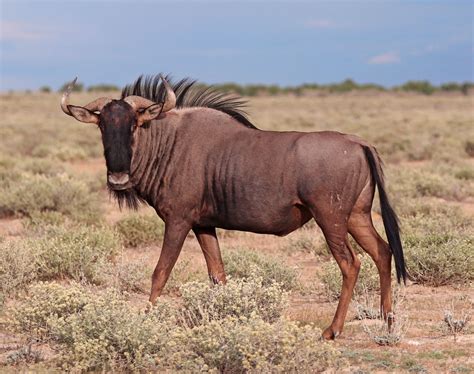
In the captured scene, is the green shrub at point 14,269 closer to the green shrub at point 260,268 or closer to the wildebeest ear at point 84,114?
the wildebeest ear at point 84,114

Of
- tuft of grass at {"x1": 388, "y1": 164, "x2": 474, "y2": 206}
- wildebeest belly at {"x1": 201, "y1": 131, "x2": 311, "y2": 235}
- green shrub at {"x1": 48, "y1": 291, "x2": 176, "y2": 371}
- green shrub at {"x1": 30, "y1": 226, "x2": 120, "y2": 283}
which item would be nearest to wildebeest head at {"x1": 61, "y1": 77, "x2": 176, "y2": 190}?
wildebeest belly at {"x1": 201, "y1": 131, "x2": 311, "y2": 235}

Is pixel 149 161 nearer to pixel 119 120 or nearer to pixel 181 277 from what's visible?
pixel 119 120

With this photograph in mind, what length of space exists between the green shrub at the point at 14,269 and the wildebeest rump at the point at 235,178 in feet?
5.53

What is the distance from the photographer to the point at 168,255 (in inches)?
285

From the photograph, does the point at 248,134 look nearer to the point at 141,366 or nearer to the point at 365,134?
the point at 141,366

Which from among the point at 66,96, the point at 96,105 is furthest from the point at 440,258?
the point at 66,96

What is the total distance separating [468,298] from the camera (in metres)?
8.62

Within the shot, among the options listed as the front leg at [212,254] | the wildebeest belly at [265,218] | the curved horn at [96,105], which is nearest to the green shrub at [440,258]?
the wildebeest belly at [265,218]

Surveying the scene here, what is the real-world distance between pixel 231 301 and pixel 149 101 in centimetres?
221

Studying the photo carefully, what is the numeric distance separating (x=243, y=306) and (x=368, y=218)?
156 cm

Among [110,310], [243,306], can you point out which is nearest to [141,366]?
[110,310]

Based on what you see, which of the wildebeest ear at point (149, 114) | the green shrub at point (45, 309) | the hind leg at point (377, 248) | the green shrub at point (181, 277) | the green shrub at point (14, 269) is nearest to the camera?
the green shrub at point (45, 309)

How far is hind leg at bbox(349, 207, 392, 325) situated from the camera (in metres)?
7.08

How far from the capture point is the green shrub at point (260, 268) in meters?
9.00
